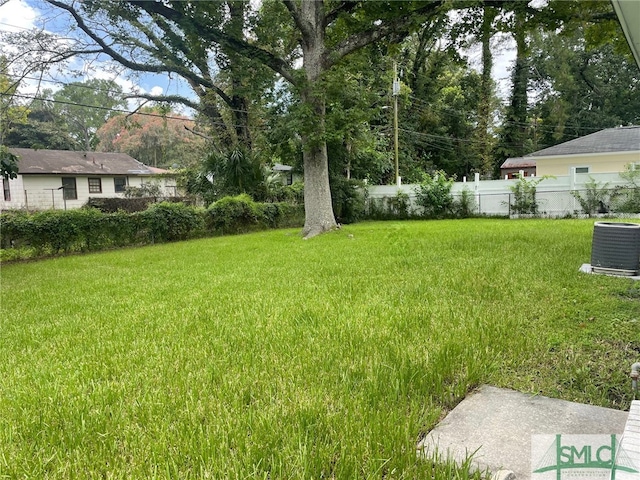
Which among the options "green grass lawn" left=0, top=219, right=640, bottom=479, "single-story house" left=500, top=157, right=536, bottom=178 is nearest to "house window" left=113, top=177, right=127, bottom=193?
"green grass lawn" left=0, top=219, right=640, bottom=479

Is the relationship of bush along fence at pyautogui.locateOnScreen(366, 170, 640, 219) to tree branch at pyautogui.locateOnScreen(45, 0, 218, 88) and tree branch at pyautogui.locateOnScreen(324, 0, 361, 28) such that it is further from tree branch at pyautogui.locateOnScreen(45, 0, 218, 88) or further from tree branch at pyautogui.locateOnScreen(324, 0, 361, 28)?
tree branch at pyautogui.locateOnScreen(45, 0, 218, 88)

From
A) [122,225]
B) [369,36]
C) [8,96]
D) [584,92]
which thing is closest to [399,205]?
[369,36]

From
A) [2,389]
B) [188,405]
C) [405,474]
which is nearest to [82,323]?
→ [2,389]

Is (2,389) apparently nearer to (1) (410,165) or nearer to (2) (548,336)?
(2) (548,336)

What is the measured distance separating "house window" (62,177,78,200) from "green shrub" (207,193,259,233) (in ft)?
50.5

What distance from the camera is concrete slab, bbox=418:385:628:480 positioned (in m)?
1.58

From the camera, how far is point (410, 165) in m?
26.0

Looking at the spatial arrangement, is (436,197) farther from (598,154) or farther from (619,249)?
(619,249)

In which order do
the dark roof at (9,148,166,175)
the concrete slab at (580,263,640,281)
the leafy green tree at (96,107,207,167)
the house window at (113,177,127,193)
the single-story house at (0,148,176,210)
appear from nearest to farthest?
the concrete slab at (580,263,640,281) < the single-story house at (0,148,176,210) < the dark roof at (9,148,166,175) < the house window at (113,177,127,193) < the leafy green tree at (96,107,207,167)

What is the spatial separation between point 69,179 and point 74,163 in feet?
4.52

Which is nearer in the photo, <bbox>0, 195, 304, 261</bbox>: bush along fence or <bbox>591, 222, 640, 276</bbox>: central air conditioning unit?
<bbox>591, 222, 640, 276</bbox>: central air conditioning unit

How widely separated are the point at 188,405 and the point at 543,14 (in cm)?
1176

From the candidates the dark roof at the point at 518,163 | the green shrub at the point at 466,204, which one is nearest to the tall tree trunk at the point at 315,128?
the green shrub at the point at 466,204

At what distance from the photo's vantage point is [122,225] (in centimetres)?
1159
